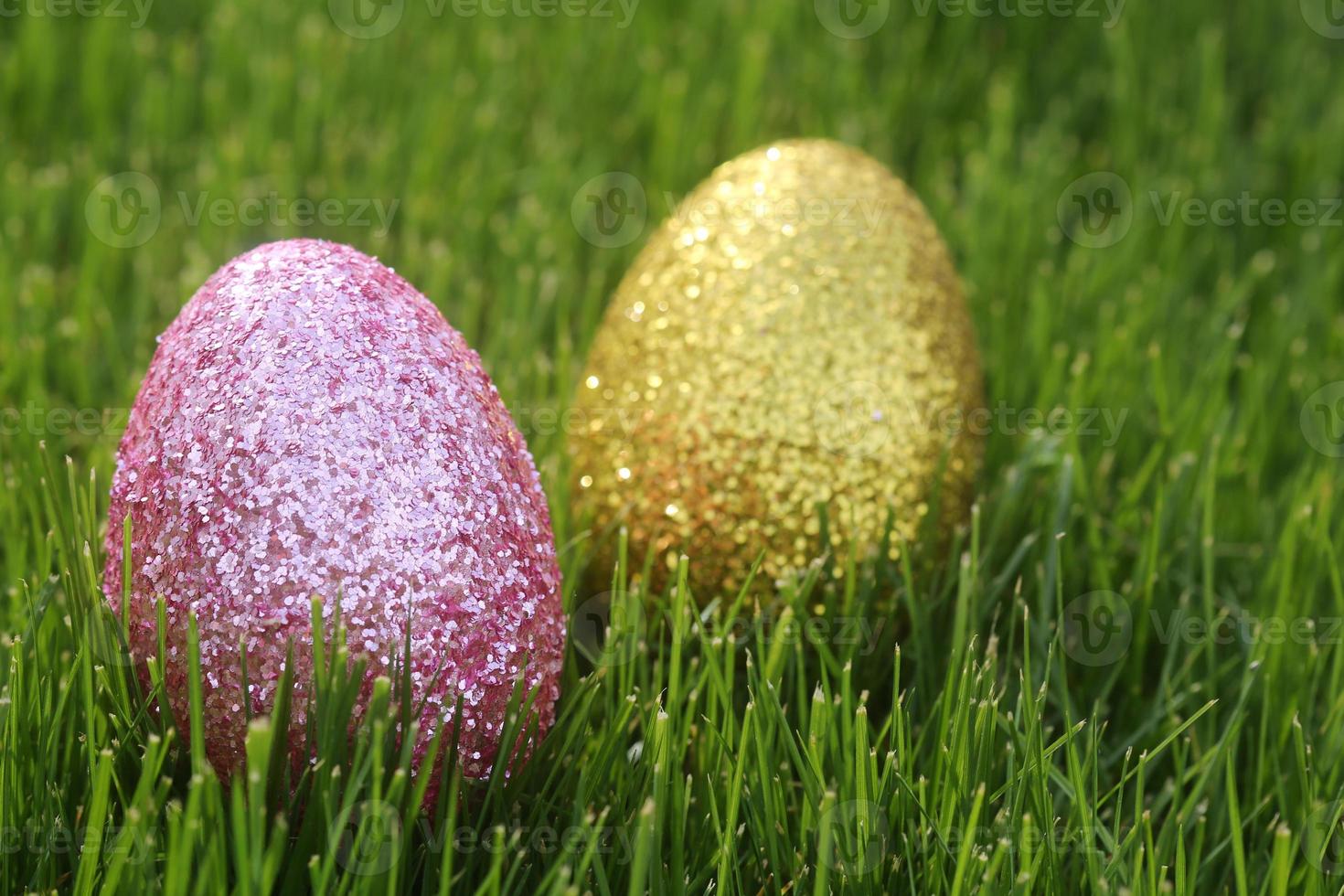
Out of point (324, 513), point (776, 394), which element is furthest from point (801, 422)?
point (324, 513)

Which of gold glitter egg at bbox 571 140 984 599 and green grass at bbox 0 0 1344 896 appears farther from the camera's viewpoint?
gold glitter egg at bbox 571 140 984 599

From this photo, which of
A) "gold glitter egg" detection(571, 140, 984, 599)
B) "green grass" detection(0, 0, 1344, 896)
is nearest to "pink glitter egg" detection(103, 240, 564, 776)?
"green grass" detection(0, 0, 1344, 896)

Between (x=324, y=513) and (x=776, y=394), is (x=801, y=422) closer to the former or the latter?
(x=776, y=394)

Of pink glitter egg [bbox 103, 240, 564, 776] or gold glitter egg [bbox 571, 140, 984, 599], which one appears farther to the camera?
gold glitter egg [bbox 571, 140, 984, 599]

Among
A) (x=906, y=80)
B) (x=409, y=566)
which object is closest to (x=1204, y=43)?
(x=906, y=80)

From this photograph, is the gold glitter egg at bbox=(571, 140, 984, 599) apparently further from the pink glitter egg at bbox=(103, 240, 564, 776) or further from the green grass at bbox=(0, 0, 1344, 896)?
the pink glitter egg at bbox=(103, 240, 564, 776)
